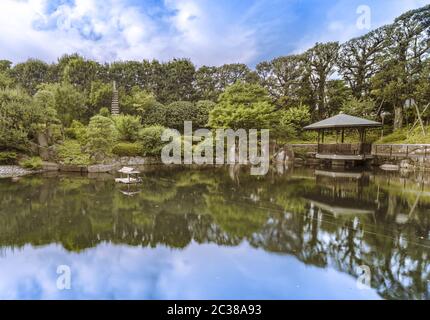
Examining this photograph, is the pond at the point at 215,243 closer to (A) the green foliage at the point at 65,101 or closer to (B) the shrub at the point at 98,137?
(B) the shrub at the point at 98,137

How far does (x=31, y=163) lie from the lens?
40.9 ft

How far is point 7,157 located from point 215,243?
41.3ft

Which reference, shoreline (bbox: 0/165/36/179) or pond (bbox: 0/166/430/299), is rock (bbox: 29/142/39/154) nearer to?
shoreline (bbox: 0/165/36/179)

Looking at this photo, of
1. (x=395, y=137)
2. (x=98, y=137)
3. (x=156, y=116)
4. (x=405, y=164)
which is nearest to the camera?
(x=98, y=137)

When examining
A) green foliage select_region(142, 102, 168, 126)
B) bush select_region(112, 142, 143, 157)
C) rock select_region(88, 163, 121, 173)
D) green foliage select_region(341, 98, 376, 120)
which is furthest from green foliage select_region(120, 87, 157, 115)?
green foliage select_region(341, 98, 376, 120)

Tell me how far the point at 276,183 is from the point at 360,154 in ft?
23.3

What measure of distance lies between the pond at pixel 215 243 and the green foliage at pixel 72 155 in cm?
454

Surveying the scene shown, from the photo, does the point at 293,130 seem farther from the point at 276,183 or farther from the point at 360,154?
the point at 276,183

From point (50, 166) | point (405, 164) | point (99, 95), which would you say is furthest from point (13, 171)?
point (405, 164)

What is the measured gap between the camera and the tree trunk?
1808cm

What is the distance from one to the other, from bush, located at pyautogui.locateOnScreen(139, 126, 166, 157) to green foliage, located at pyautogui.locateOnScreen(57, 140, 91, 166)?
11.6ft

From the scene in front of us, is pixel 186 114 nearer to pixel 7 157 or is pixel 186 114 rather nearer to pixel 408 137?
pixel 7 157

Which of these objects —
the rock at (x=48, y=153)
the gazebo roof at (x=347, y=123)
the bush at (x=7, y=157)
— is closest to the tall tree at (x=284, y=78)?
the gazebo roof at (x=347, y=123)

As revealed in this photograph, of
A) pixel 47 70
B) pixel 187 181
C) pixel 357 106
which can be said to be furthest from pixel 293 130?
pixel 47 70
